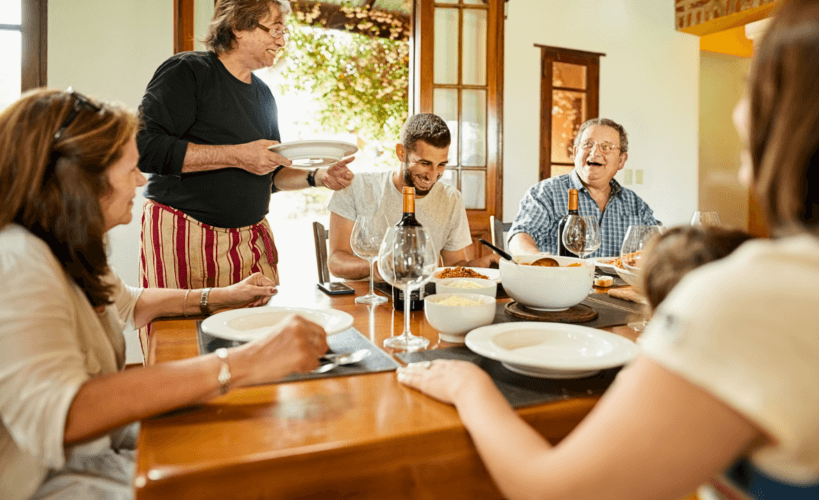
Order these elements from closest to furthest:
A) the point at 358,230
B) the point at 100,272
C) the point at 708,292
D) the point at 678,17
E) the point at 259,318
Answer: the point at 708,292 → the point at 100,272 → the point at 259,318 → the point at 358,230 → the point at 678,17

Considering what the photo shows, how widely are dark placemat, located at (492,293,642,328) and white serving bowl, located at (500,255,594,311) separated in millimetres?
62

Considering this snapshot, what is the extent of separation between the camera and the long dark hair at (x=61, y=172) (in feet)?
2.57

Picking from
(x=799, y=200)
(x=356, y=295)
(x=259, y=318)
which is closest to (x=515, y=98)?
(x=356, y=295)

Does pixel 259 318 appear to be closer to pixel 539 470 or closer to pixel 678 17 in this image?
pixel 539 470

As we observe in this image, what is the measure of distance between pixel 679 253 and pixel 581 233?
3.63 ft

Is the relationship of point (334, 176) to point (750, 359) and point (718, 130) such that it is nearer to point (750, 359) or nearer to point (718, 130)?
point (750, 359)

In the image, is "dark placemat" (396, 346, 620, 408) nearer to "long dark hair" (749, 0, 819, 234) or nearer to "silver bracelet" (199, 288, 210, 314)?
"long dark hair" (749, 0, 819, 234)

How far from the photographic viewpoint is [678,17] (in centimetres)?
477

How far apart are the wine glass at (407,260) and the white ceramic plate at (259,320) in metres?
0.11

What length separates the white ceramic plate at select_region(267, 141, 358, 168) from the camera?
65.7 inches

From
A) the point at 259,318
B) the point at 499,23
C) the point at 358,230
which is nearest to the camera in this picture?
the point at 259,318

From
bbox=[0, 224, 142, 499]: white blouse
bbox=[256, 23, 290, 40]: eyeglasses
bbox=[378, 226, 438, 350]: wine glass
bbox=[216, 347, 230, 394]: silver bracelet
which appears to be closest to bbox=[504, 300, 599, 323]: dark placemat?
bbox=[378, 226, 438, 350]: wine glass

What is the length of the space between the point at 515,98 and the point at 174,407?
401 centimetres

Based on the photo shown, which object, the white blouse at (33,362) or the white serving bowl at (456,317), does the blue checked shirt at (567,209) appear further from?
the white blouse at (33,362)
